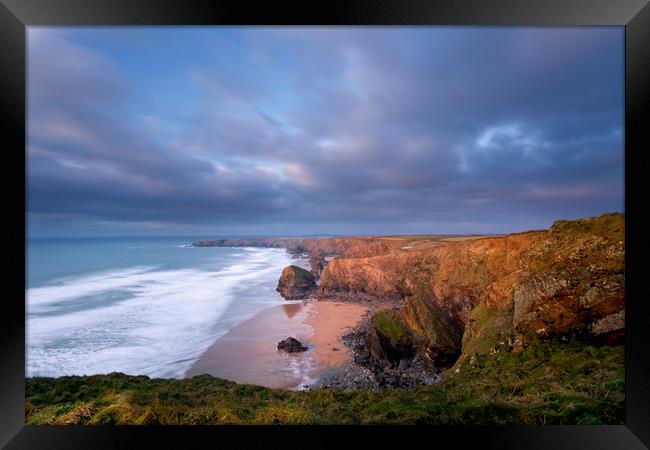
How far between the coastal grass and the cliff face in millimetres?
370

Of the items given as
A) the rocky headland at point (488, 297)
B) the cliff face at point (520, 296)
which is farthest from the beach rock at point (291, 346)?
the cliff face at point (520, 296)

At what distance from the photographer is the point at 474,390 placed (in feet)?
11.0

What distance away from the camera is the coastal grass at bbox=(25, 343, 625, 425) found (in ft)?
8.26

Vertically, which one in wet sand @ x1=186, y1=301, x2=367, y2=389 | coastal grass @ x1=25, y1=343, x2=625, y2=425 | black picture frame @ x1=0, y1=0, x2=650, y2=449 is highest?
black picture frame @ x1=0, y1=0, x2=650, y2=449

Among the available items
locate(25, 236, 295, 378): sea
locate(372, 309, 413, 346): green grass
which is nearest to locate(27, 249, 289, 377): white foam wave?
locate(25, 236, 295, 378): sea

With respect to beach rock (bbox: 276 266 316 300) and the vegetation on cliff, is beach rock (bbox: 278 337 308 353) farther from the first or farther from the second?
beach rock (bbox: 276 266 316 300)

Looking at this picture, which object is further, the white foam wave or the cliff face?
the white foam wave

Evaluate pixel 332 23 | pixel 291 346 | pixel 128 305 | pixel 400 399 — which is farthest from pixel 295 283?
pixel 332 23

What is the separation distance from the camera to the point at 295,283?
1541 cm

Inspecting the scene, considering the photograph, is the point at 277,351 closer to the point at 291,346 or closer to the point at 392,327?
the point at 291,346

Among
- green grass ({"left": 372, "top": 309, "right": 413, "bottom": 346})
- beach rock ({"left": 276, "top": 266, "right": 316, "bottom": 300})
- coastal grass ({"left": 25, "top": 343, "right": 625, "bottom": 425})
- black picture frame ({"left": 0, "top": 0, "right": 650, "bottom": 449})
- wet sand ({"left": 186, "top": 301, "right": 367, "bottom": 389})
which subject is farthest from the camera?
beach rock ({"left": 276, "top": 266, "right": 316, "bottom": 300})

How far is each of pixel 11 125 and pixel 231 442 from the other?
364 cm

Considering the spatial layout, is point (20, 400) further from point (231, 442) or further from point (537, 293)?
point (537, 293)

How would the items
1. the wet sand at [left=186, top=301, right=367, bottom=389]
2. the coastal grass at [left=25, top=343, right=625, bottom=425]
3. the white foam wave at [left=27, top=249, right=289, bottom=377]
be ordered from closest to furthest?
the coastal grass at [left=25, top=343, right=625, bottom=425]
the wet sand at [left=186, top=301, right=367, bottom=389]
the white foam wave at [left=27, top=249, right=289, bottom=377]
